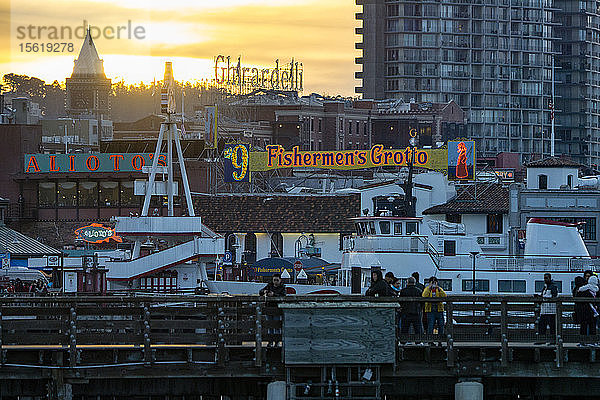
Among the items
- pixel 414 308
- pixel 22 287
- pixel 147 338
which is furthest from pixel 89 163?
pixel 147 338

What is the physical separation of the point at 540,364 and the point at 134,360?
8.12 meters

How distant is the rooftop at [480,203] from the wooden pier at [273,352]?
5651 cm

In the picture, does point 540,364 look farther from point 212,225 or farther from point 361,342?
point 212,225

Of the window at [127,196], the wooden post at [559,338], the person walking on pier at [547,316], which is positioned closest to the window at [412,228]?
the person walking on pier at [547,316]

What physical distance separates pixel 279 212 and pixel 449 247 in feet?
104

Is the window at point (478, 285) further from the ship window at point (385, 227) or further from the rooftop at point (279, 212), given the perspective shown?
the rooftop at point (279, 212)

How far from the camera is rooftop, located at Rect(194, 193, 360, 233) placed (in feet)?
293

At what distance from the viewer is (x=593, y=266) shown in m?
55.6

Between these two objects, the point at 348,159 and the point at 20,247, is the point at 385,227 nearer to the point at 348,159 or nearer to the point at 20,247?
the point at 20,247

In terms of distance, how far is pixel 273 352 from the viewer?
28188mm

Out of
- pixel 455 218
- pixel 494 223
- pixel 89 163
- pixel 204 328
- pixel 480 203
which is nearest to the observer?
pixel 204 328

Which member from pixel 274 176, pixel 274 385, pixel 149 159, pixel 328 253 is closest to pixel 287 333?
pixel 274 385

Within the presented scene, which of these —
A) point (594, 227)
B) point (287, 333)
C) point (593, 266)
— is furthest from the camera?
point (594, 227)

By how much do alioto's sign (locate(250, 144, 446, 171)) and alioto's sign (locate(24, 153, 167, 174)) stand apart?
1613 cm
